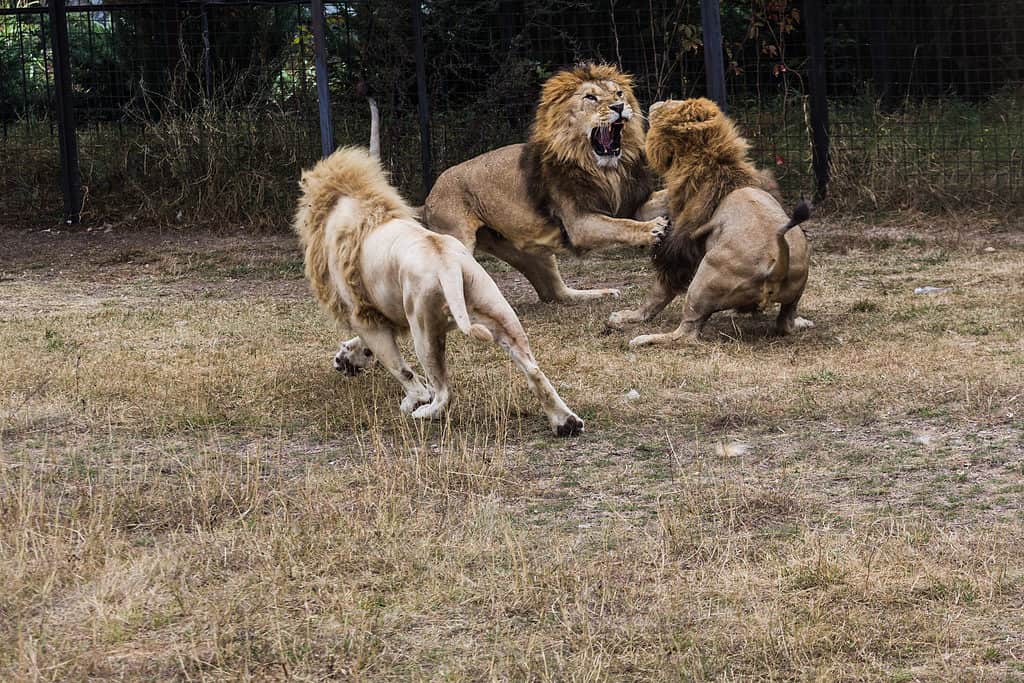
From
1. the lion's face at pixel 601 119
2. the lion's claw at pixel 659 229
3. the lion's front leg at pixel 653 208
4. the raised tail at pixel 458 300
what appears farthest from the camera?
the lion's front leg at pixel 653 208

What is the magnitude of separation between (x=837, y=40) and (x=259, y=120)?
6.52 meters

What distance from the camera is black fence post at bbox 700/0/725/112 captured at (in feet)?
32.6

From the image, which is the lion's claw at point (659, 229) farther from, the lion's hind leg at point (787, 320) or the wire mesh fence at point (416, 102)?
the wire mesh fence at point (416, 102)

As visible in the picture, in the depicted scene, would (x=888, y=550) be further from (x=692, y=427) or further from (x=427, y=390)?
(x=427, y=390)

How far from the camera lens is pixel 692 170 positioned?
7.20 metres

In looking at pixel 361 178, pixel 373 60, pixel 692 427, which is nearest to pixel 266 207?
pixel 373 60

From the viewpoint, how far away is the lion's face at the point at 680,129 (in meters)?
7.20

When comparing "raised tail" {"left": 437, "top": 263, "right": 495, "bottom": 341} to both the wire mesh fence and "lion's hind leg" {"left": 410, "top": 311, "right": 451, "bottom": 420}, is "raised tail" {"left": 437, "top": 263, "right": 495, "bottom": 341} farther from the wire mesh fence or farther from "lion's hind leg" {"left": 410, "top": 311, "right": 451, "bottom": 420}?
the wire mesh fence

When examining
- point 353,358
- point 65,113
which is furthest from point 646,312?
point 65,113

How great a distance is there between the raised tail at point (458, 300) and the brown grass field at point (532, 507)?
0.41 m

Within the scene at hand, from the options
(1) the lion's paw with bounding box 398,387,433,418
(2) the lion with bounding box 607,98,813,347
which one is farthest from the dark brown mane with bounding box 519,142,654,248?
(1) the lion's paw with bounding box 398,387,433,418

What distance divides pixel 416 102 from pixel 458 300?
25.7ft

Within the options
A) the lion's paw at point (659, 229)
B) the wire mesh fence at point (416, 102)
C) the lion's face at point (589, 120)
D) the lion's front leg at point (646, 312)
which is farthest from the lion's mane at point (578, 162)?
the wire mesh fence at point (416, 102)

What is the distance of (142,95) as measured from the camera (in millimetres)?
13516
